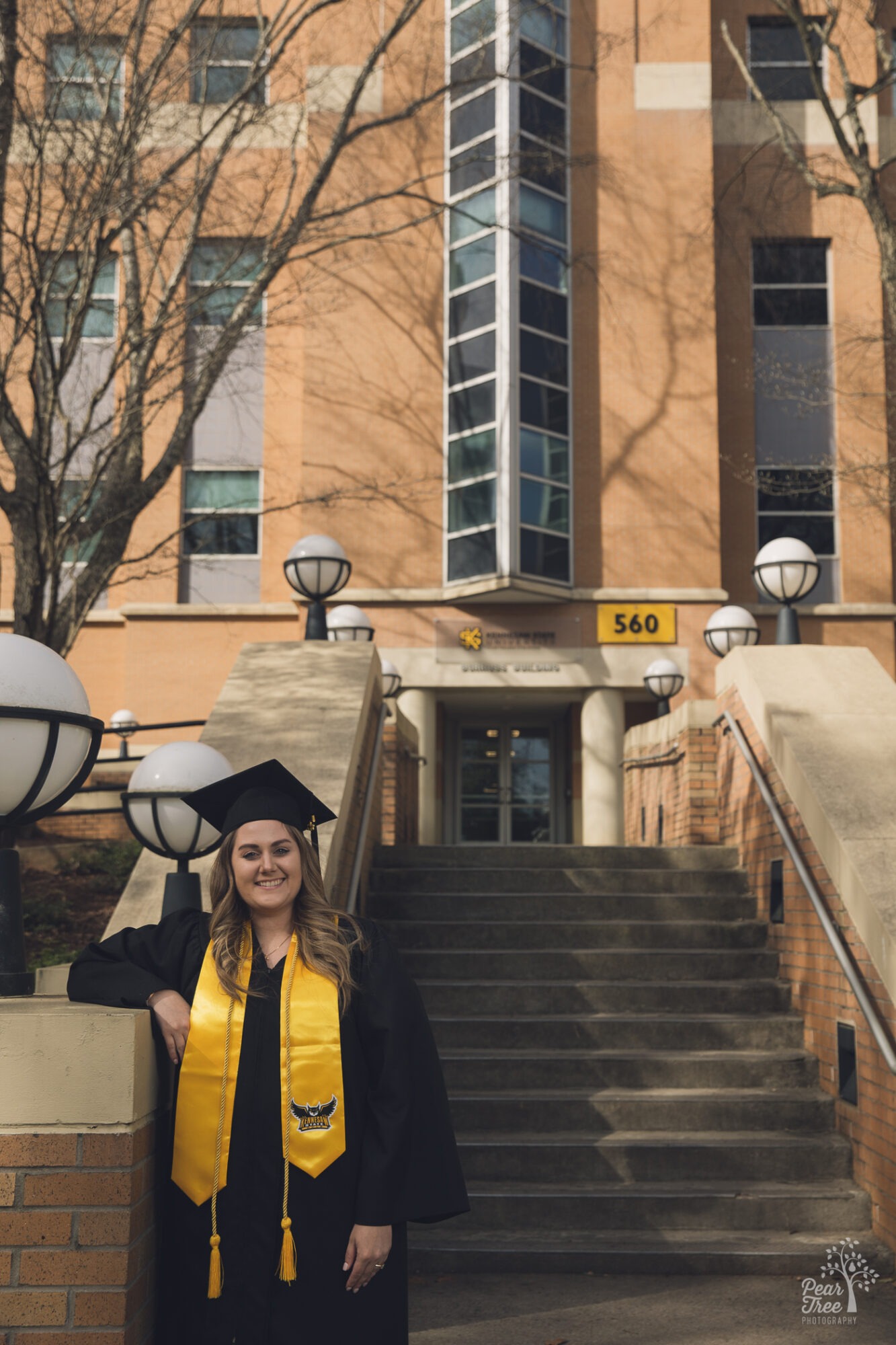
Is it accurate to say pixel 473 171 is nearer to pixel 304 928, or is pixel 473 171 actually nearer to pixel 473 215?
pixel 473 215

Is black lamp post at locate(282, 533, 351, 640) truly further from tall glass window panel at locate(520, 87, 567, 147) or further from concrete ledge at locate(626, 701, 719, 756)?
tall glass window panel at locate(520, 87, 567, 147)

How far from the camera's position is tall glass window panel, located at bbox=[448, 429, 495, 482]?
19250 mm

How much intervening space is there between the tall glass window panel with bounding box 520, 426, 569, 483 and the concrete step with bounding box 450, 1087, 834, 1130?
14.3 metres

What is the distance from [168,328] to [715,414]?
502 inches

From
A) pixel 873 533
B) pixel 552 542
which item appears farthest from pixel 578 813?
A: pixel 873 533

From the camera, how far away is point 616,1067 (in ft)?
19.8

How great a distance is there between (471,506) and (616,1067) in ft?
46.3

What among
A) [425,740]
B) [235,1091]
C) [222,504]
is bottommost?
[235,1091]

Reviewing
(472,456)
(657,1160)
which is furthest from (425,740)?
(657,1160)

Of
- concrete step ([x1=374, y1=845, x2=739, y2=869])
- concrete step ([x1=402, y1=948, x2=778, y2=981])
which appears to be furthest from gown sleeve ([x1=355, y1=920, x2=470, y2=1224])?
concrete step ([x1=374, y1=845, x2=739, y2=869])

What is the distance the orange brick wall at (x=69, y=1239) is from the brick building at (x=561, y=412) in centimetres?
1613

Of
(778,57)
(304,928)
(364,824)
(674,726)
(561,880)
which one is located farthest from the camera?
(778,57)

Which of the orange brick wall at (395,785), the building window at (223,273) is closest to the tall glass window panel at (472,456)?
the building window at (223,273)

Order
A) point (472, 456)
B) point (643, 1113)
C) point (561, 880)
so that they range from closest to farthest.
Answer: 1. point (643, 1113)
2. point (561, 880)
3. point (472, 456)
